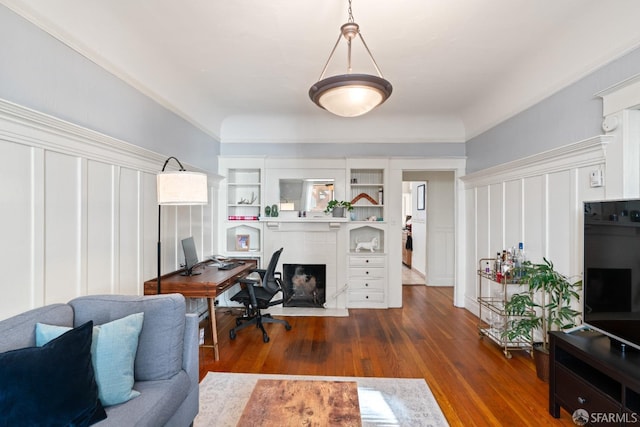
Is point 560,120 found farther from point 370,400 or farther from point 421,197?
point 421,197

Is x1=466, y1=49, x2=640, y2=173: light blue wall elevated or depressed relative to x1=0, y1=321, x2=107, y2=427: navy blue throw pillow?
elevated

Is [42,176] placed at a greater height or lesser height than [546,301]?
greater

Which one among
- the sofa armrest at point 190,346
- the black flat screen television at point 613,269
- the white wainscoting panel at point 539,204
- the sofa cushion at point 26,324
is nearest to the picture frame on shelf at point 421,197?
the white wainscoting panel at point 539,204

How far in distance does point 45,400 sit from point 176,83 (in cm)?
294

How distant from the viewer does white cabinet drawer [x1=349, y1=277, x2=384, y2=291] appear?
4.57 metres

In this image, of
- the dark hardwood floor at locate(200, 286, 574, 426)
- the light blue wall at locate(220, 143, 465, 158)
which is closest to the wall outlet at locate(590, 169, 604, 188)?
the dark hardwood floor at locate(200, 286, 574, 426)

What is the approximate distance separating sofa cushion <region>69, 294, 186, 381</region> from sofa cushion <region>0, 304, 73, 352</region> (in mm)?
121

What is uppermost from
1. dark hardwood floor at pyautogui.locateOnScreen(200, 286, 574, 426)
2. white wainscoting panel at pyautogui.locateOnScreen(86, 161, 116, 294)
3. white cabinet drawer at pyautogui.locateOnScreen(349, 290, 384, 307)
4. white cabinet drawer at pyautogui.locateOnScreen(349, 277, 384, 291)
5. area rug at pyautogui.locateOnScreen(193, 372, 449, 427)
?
white wainscoting panel at pyautogui.locateOnScreen(86, 161, 116, 294)

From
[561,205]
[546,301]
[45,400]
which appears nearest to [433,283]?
[546,301]

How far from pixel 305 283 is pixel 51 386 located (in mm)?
3593

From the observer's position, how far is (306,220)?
4523 millimetres

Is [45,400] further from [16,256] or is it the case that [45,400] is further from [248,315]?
[248,315]

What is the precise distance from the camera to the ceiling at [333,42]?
212 centimetres

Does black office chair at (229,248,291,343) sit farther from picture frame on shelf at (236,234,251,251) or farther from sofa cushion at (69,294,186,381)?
sofa cushion at (69,294,186,381)
